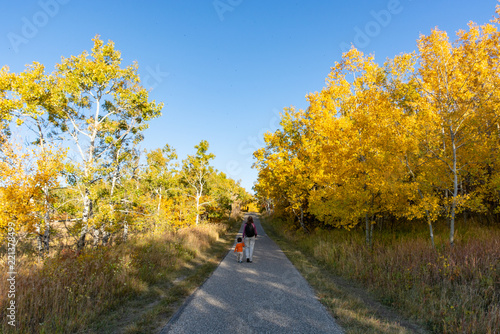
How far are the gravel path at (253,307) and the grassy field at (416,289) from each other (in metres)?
0.49

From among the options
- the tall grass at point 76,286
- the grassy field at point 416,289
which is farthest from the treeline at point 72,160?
the grassy field at point 416,289

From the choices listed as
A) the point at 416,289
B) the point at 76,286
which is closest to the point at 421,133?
the point at 416,289

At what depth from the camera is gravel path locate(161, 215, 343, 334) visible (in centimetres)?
402

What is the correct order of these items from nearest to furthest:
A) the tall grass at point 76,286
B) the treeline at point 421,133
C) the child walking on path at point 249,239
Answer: the tall grass at point 76,286
the treeline at point 421,133
the child walking on path at point 249,239

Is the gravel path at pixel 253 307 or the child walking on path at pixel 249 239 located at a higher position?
the child walking on path at pixel 249 239

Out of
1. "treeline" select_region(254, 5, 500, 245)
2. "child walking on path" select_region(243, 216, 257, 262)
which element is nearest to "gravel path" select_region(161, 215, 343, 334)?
"child walking on path" select_region(243, 216, 257, 262)

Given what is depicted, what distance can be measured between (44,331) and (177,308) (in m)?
2.21

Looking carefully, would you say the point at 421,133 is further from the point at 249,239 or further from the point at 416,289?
the point at 249,239

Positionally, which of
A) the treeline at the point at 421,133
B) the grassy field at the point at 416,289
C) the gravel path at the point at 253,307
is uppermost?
the treeline at the point at 421,133

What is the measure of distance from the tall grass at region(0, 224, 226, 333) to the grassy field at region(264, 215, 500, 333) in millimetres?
4972

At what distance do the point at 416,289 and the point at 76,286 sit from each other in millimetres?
8249

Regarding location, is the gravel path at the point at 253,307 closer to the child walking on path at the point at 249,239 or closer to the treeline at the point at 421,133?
the child walking on path at the point at 249,239

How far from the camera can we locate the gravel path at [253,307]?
4020mm

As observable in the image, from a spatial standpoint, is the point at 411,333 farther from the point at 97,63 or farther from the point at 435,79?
the point at 97,63
